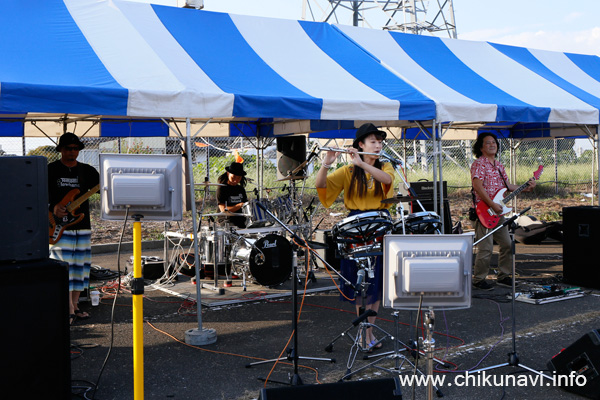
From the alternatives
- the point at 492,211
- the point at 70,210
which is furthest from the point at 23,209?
the point at 492,211

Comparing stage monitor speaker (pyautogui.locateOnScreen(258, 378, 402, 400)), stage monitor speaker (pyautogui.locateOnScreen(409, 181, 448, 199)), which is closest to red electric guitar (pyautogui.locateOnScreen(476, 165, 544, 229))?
stage monitor speaker (pyautogui.locateOnScreen(409, 181, 448, 199))

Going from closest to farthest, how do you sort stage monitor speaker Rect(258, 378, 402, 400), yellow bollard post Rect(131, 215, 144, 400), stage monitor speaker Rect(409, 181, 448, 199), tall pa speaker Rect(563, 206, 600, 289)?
1. stage monitor speaker Rect(258, 378, 402, 400)
2. yellow bollard post Rect(131, 215, 144, 400)
3. tall pa speaker Rect(563, 206, 600, 289)
4. stage monitor speaker Rect(409, 181, 448, 199)

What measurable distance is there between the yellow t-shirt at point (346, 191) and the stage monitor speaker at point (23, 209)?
218 centimetres

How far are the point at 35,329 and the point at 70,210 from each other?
2.93 m

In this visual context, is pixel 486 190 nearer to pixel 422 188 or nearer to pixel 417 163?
pixel 422 188

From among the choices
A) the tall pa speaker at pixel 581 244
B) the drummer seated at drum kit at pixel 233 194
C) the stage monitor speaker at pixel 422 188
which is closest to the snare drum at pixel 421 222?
the tall pa speaker at pixel 581 244

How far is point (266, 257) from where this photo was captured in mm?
7512

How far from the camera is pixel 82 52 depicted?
5.54 meters

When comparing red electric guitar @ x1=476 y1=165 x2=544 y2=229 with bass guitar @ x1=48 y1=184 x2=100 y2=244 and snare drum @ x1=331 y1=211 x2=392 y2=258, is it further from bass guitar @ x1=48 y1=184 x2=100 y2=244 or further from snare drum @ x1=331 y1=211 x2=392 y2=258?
bass guitar @ x1=48 y1=184 x2=100 y2=244

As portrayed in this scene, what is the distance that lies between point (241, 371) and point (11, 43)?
354cm

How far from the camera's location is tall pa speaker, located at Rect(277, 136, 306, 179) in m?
9.14

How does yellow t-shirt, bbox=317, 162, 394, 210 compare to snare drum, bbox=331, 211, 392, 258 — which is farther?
yellow t-shirt, bbox=317, 162, 394, 210

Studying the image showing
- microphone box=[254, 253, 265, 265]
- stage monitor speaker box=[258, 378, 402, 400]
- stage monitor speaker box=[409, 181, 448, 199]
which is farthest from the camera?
stage monitor speaker box=[409, 181, 448, 199]

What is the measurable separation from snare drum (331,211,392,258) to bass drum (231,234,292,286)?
2.84 metres
